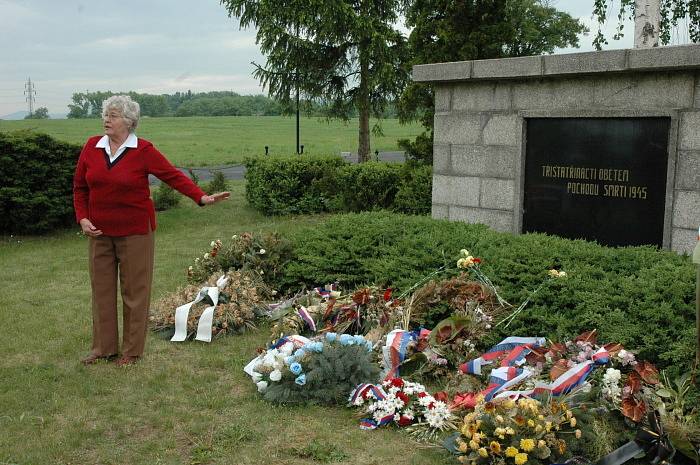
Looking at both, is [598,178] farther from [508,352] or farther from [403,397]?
[403,397]

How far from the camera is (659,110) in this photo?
6430 millimetres

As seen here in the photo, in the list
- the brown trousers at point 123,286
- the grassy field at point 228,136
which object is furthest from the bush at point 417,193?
the grassy field at point 228,136

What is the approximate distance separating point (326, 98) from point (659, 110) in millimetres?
13363

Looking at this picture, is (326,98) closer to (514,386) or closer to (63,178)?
(63,178)

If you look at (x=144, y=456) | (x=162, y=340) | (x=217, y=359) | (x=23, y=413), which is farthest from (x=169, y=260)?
(x=144, y=456)

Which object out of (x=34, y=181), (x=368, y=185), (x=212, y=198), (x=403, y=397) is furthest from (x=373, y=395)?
(x=34, y=181)

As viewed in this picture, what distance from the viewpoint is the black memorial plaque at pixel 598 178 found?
6.57 meters

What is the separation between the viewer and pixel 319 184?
13.9m

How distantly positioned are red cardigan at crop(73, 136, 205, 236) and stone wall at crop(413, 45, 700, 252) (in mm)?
3409

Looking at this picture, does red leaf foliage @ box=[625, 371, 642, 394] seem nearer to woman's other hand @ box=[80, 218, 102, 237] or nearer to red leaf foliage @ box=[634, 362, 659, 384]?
red leaf foliage @ box=[634, 362, 659, 384]

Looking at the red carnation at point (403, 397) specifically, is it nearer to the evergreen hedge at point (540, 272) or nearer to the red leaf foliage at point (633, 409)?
the evergreen hedge at point (540, 272)

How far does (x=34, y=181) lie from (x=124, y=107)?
719 cm

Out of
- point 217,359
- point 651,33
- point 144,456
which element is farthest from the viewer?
point 651,33

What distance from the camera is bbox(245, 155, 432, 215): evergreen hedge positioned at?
12523 millimetres
